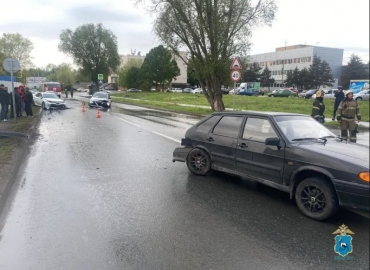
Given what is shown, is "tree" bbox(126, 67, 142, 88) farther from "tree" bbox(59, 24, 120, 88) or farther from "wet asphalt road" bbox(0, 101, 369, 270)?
"wet asphalt road" bbox(0, 101, 369, 270)

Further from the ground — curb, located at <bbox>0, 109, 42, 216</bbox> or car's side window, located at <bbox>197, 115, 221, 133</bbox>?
car's side window, located at <bbox>197, 115, 221, 133</bbox>

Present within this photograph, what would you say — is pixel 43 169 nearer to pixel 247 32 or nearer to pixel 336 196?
pixel 336 196

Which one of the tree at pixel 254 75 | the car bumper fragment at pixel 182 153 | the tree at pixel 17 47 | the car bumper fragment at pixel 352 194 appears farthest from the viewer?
the tree at pixel 254 75

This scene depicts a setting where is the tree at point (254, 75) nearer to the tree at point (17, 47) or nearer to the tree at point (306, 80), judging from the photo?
the tree at point (306, 80)

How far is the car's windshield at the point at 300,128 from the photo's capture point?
4605 millimetres

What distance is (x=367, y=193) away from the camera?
3.31 metres

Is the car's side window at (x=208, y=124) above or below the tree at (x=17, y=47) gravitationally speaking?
below

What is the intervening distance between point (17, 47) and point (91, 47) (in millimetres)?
10500

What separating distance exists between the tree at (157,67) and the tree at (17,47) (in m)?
21.3

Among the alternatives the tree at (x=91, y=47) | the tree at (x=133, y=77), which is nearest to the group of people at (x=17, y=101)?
the tree at (x=91, y=47)

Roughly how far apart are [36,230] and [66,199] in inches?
41.1

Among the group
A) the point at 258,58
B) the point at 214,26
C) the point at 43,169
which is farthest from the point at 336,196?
the point at 258,58

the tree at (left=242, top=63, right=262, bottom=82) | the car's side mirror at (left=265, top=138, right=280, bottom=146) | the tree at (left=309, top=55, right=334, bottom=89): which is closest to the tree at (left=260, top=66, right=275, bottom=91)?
the tree at (left=242, top=63, right=262, bottom=82)

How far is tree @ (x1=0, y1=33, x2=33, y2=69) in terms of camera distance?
4166 cm
